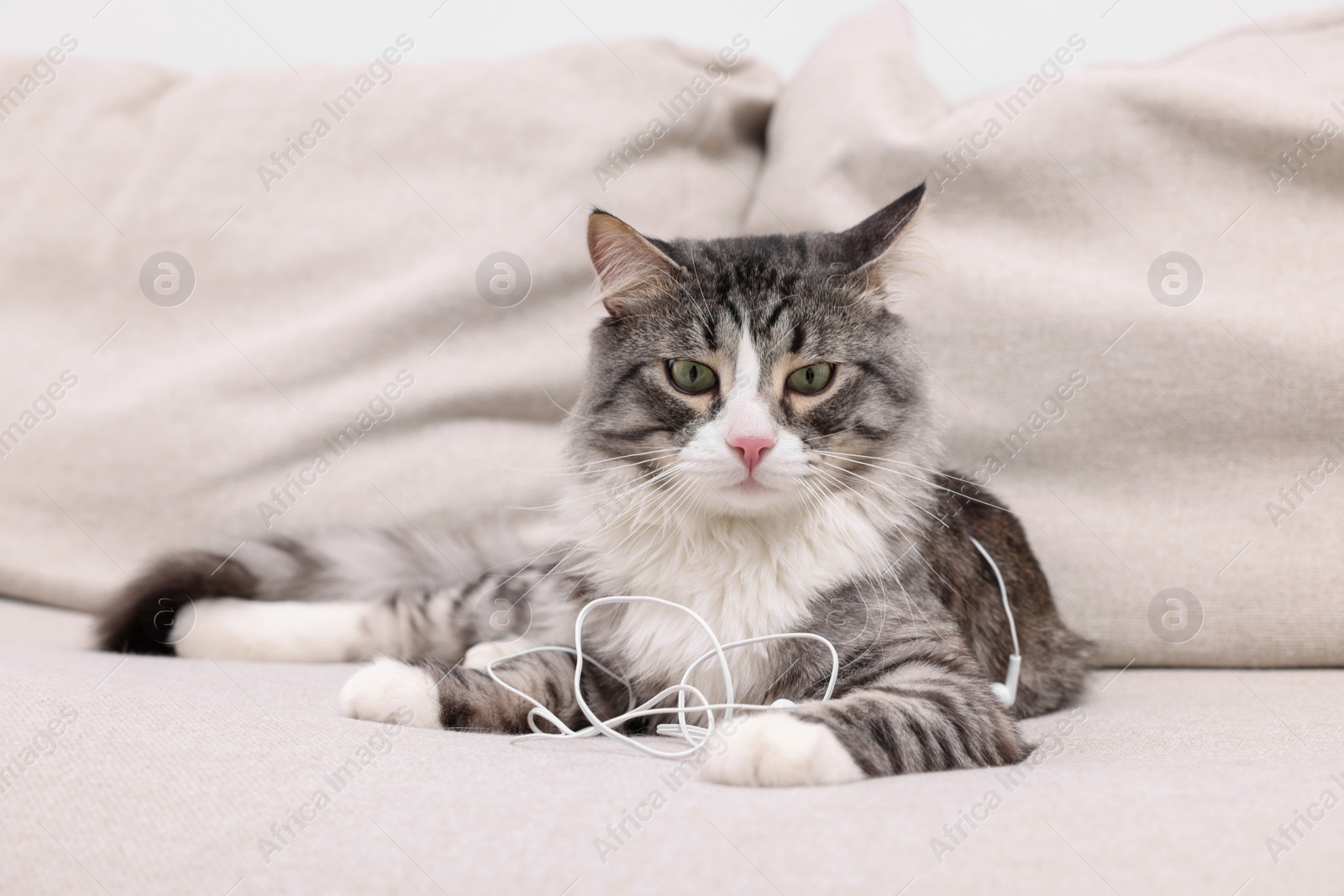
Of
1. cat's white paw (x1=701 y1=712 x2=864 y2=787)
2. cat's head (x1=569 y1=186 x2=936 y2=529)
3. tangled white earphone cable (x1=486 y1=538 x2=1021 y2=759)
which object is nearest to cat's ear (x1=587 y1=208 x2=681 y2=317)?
cat's head (x1=569 y1=186 x2=936 y2=529)

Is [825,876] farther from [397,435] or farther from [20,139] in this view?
[20,139]

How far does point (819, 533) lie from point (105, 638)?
146 cm

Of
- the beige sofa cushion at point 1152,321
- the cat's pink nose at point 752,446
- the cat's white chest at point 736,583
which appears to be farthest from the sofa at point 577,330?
the cat's pink nose at point 752,446

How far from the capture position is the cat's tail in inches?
76.2

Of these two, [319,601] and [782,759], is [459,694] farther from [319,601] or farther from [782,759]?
[319,601]

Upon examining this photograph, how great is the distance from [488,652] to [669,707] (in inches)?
16.5

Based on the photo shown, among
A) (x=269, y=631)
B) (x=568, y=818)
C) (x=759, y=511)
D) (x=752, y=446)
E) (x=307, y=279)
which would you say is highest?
(x=307, y=279)

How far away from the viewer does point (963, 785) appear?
1.07 meters

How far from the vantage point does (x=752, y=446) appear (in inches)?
51.9

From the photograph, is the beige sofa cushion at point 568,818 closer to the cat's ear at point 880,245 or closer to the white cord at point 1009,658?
the white cord at point 1009,658

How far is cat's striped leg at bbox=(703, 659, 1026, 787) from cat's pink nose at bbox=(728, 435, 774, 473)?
0.34 metres

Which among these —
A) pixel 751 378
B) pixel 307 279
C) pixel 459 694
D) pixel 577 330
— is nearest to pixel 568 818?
pixel 459 694

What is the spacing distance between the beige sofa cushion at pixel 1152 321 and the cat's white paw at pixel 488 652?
3.83 feet

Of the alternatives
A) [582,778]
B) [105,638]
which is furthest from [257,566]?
[582,778]
